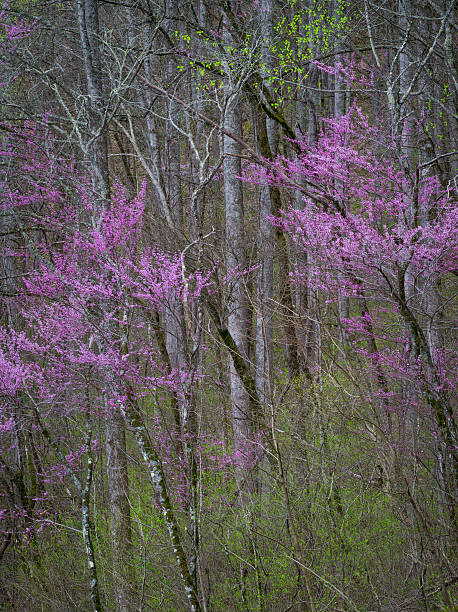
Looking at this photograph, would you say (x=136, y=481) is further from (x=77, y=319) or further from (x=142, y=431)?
(x=142, y=431)

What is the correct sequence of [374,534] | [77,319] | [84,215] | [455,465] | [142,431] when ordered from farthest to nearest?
[84,215] → [77,319] → [374,534] → [142,431] → [455,465]

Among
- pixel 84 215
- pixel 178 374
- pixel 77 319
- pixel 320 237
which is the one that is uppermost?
pixel 84 215

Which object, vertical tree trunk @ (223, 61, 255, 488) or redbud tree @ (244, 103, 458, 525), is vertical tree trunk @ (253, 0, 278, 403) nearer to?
vertical tree trunk @ (223, 61, 255, 488)

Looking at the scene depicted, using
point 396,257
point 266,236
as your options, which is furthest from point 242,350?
point 396,257

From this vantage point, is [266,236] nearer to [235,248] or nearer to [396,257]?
[235,248]

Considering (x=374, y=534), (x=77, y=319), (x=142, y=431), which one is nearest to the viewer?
(x=142, y=431)

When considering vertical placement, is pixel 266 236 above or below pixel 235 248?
above

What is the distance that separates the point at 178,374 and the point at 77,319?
173 cm

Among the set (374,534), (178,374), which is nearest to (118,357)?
(178,374)

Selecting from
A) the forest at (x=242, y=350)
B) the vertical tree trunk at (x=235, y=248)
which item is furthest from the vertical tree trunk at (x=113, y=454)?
the vertical tree trunk at (x=235, y=248)

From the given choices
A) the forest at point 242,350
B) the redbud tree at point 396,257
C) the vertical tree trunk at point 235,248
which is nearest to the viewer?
the redbud tree at point 396,257

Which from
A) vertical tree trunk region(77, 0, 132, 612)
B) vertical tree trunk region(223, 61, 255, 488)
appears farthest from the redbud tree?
vertical tree trunk region(77, 0, 132, 612)

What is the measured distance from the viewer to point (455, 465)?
526 centimetres

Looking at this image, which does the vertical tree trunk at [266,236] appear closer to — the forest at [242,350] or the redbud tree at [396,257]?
the forest at [242,350]
